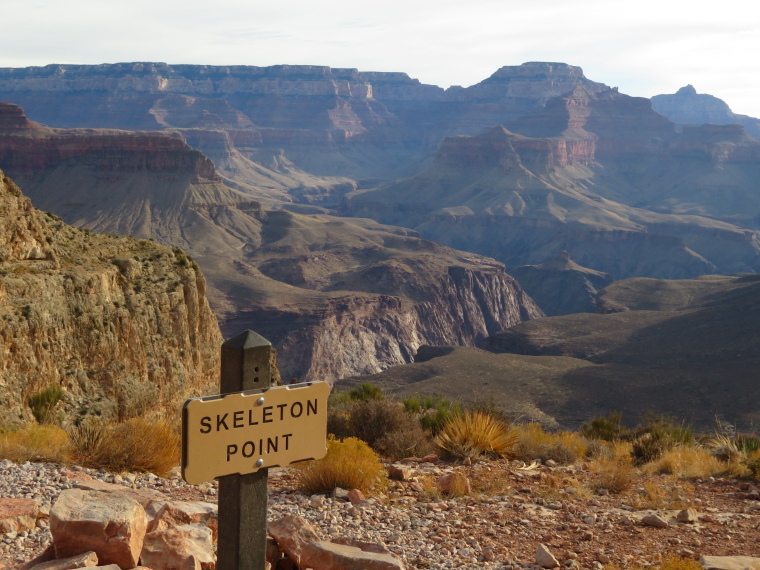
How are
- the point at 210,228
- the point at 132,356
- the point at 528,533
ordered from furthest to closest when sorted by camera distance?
1. the point at 210,228
2. the point at 132,356
3. the point at 528,533

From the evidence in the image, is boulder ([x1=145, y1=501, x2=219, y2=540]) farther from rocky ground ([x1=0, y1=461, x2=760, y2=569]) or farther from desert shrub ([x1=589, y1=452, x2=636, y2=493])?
desert shrub ([x1=589, y1=452, x2=636, y2=493])

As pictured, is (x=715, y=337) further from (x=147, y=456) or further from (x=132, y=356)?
(x=147, y=456)

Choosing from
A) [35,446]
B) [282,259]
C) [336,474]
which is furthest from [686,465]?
[282,259]

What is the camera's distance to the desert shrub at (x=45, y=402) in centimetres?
1731

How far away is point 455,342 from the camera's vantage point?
108m

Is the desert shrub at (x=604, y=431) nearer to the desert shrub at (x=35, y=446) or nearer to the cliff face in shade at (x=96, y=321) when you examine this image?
the cliff face in shade at (x=96, y=321)

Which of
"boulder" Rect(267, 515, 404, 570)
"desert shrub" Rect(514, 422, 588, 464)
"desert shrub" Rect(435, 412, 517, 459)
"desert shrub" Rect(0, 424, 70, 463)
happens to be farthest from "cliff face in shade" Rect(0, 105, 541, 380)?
"boulder" Rect(267, 515, 404, 570)

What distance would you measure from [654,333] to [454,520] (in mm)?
58660

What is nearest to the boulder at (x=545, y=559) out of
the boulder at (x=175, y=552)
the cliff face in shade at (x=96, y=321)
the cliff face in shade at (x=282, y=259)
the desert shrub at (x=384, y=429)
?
the boulder at (x=175, y=552)

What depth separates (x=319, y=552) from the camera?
7047 millimetres

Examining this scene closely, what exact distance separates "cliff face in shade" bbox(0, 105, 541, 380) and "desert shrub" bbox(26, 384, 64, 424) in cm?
5980

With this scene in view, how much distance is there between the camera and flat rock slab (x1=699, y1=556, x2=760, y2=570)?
816cm

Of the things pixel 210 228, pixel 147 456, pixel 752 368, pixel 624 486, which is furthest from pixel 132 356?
pixel 210 228

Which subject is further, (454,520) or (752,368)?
(752,368)
